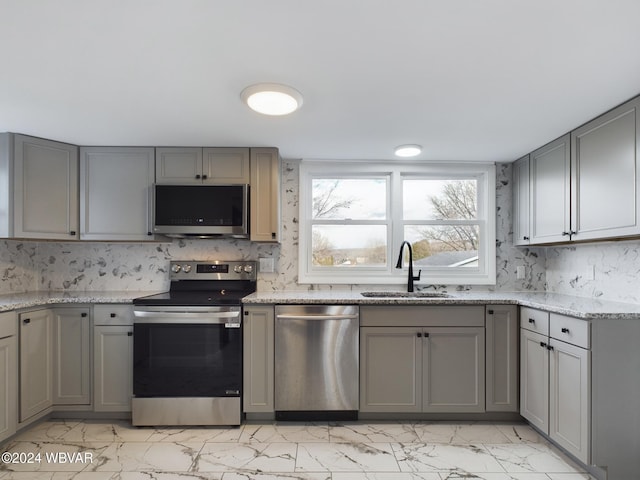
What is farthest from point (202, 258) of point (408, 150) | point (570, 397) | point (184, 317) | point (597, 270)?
point (597, 270)

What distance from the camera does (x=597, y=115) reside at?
2098mm

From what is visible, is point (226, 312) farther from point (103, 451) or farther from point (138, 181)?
point (138, 181)

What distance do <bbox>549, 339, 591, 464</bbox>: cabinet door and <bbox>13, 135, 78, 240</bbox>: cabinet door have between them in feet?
11.4

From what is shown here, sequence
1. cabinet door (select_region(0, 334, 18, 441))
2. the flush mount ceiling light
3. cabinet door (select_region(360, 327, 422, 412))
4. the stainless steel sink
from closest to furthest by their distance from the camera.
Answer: the flush mount ceiling light < cabinet door (select_region(0, 334, 18, 441)) < cabinet door (select_region(360, 327, 422, 412)) < the stainless steel sink

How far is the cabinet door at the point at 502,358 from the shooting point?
246 cm

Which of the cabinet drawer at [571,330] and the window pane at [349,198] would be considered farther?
the window pane at [349,198]

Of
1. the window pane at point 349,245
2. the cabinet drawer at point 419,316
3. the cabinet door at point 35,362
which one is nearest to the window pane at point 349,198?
the window pane at point 349,245

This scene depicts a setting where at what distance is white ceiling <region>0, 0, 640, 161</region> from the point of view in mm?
1240

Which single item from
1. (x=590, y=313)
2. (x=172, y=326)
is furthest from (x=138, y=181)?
(x=590, y=313)

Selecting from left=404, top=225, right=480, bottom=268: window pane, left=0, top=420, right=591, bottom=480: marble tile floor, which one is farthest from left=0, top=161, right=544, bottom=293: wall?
left=0, top=420, right=591, bottom=480: marble tile floor

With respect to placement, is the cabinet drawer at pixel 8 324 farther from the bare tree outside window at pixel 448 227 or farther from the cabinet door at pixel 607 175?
the cabinet door at pixel 607 175

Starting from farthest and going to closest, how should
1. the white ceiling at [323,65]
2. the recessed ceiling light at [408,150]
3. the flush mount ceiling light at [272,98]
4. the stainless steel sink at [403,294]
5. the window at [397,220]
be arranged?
the window at [397,220], the stainless steel sink at [403,294], the recessed ceiling light at [408,150], the flush mount ceiling light at [272,98], the white ceiling at [323,65]

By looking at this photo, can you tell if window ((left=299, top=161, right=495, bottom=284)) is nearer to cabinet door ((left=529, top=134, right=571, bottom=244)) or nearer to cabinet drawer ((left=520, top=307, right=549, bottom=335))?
cabinet door ((left=529, top=134, right=571, bottom=244))

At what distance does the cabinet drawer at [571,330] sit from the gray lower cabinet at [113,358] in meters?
2.79
